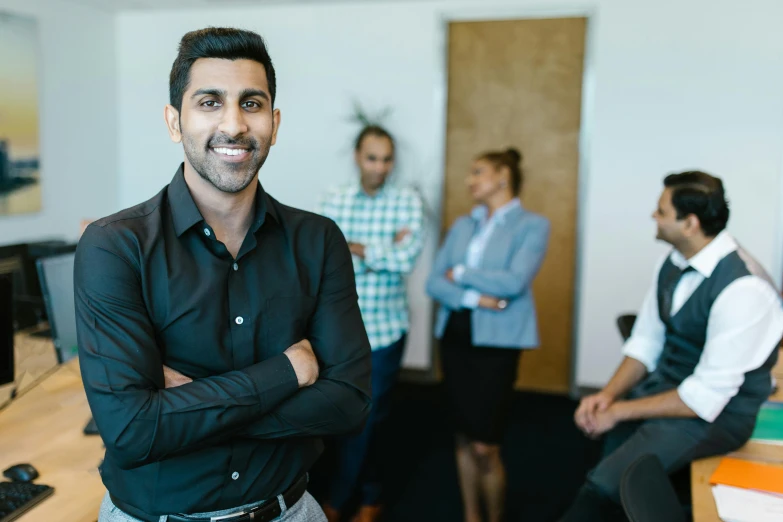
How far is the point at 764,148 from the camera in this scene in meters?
4.18

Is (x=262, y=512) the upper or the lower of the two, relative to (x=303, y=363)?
lower

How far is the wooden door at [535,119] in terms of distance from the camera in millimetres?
4457

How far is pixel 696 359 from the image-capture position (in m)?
2.24

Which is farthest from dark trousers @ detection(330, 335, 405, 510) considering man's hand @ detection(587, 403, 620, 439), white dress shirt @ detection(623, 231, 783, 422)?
white dress shirt @ detection(623, 231, 783, 422)

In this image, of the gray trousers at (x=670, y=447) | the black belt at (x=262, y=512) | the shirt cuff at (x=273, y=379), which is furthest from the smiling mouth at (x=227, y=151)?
the gray trousers at (x=670, y=447)

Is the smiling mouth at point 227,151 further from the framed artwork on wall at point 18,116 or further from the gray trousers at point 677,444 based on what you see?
the framed artwork on wall at point 18,116

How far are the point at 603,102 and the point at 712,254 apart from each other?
8.04 ft

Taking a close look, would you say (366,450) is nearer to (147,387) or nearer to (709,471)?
(709,471)

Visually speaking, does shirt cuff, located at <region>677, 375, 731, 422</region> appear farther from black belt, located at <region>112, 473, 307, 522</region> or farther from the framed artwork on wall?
the framed artwork on wall

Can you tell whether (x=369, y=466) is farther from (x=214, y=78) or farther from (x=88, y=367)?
(x=214, y=78)

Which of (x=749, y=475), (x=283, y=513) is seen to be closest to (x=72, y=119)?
(x=283, y=513)

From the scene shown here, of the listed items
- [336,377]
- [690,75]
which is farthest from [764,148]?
[336,377]

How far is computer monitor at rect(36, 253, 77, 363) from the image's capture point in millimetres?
2146

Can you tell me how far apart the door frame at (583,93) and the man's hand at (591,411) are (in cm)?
230
